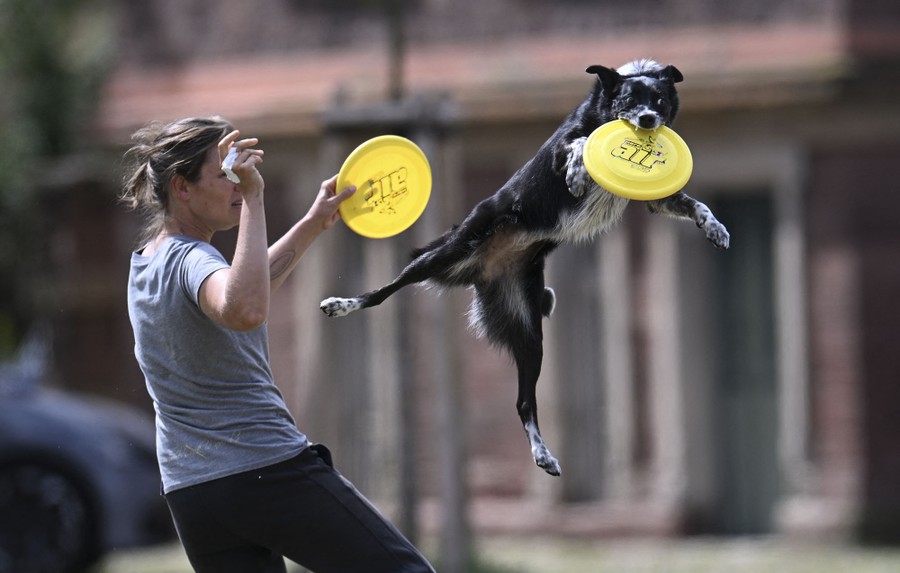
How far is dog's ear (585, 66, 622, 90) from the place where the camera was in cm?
A: 359

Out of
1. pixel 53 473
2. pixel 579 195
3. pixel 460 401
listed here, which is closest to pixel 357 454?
pixel 460 401

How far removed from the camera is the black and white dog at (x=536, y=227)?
3.59m

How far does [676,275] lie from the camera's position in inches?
463

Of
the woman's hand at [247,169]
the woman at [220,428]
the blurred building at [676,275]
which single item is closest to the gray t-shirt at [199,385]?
the woman at [220,428]

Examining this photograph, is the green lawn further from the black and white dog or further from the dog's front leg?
the dog's front leg

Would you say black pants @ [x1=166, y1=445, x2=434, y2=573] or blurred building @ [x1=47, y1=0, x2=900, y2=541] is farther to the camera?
blurred building @ [x1=47, y1=0, x2=900, y2=541]

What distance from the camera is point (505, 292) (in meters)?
3.89

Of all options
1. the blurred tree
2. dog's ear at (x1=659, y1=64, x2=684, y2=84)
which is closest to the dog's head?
dog's ear at (x1=659, y1=64, x2=684, y2=84)

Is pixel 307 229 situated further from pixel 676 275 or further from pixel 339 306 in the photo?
pixel 676 275

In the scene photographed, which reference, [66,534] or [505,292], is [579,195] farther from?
[66,534]

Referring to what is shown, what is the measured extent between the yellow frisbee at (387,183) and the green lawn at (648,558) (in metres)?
4.83

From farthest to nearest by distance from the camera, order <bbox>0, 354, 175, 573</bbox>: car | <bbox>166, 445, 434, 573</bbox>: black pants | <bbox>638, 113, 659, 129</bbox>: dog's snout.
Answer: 1. <bbox>0, 354, 175, 573</bbox>: car
2. <bbox>166, 445, 434, 573</bbox>: black pants
3. <bbox>638, 113, 659, 129</bbox>: dog's snout

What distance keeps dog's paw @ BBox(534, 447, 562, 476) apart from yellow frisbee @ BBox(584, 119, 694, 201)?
68cm

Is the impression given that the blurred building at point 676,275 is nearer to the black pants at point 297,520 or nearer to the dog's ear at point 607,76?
the black pants at point 297,520
